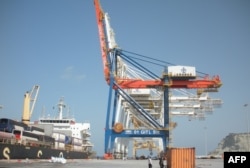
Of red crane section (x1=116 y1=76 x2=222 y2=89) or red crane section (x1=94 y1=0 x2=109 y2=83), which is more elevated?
red crane section (x1=94 y1=0 x2=109 y2=83)

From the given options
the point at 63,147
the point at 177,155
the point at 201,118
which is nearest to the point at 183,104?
the point at 201,118

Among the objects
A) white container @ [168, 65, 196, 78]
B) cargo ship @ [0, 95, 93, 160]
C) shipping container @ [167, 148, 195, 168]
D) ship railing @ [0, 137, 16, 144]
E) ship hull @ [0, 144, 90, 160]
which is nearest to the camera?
shipping container @ [167, 148, 195, 168]

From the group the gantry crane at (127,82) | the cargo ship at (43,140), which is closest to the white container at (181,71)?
the gantry crane at (127,82)

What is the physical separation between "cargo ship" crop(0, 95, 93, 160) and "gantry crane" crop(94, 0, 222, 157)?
29.2ft

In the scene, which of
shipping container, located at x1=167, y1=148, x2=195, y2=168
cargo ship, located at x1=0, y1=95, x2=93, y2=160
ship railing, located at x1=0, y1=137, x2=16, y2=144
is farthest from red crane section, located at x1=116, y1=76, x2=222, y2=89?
shipping container, located at x1=167, y1=148, x2=195, y2=168

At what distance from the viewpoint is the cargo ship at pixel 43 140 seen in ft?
130

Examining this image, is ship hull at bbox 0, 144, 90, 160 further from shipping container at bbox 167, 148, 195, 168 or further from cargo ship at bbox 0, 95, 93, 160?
shipping container at bbox 167, 148, 195, 168

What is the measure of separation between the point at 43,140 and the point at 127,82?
1846 centimetres

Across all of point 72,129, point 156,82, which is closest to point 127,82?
point 156,82

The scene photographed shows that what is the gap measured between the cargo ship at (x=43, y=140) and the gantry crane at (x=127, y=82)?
8.90 meters

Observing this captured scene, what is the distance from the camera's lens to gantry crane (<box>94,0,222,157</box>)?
55.2 m

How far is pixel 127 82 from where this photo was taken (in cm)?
5797

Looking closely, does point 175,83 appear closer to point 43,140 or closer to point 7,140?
point 43,140

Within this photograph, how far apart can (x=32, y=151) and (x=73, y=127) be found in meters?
27.0
